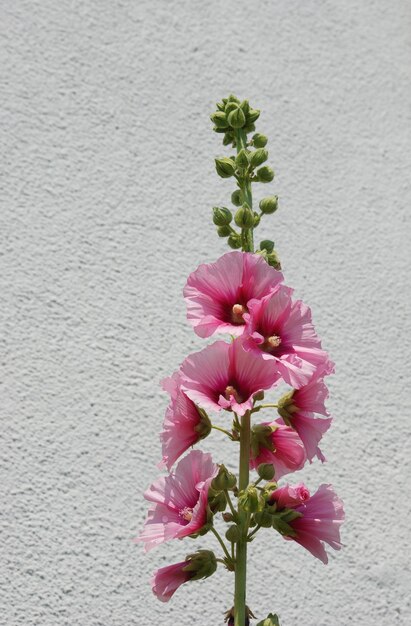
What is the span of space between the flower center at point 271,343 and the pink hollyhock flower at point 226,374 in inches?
→ 0.5

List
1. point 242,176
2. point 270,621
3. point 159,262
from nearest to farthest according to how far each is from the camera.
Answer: point 270,621 → point 242,176 → point 159,262

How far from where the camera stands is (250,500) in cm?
61

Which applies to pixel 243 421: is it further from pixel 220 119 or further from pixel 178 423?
pixel 220 119

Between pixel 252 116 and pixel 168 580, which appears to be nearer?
pixel 168 580

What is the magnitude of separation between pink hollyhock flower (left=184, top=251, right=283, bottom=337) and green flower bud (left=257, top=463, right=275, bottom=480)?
0.31ft

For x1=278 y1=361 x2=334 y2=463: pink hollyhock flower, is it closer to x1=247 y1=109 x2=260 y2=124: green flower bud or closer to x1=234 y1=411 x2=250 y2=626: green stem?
x1=234 y1=411 x2=250 y2=626: green stem

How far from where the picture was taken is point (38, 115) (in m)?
1.46

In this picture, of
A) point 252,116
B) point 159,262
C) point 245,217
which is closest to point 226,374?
point 245,217

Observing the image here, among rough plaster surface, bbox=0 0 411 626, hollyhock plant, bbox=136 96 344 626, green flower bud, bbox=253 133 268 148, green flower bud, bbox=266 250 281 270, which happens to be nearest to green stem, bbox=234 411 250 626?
hollyhock plant, bbox=136 96 344 626

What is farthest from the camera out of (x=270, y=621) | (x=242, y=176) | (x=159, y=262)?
(x=159, y=262)

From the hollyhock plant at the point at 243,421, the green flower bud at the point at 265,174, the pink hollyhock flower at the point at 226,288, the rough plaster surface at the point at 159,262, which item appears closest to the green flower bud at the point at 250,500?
the hollyhock plant at the point at 243,421

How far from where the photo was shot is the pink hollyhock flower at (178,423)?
0.64 metres

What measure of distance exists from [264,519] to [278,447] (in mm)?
58

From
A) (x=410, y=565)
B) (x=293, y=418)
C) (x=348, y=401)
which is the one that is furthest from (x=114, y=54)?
(x=293, y=418)
